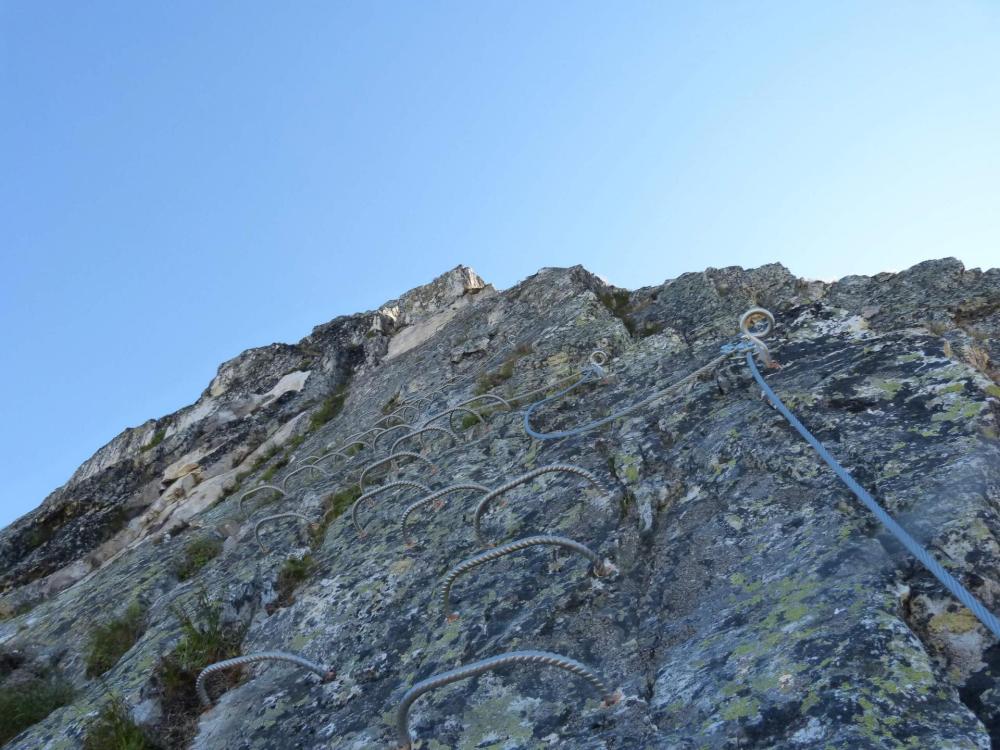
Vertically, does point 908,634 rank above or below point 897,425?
below

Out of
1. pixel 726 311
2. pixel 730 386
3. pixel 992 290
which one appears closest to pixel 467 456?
pixel 730 386

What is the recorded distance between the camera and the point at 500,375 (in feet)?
31.1

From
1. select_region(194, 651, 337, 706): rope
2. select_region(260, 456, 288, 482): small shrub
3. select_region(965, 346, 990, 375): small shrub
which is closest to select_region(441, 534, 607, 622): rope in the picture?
select_region(194, 651, 337, 706): rope

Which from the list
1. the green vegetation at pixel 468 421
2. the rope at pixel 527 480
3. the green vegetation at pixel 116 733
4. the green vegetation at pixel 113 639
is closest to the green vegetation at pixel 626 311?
the green vegetation at pixel 468 421

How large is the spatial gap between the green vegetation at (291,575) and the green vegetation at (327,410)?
831 centimetres

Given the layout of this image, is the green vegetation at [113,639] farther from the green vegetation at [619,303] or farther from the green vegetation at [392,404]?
the green vegetation at [619,303]

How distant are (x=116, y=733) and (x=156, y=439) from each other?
14069 mm

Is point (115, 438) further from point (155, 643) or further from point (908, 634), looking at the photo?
point (908, 634)

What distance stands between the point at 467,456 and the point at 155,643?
3152 millimetres

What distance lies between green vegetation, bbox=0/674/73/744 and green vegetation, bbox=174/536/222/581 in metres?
1.77

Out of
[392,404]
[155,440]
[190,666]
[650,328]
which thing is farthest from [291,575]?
[155,440]

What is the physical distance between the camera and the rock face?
105 inches

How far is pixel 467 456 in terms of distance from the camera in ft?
23.4

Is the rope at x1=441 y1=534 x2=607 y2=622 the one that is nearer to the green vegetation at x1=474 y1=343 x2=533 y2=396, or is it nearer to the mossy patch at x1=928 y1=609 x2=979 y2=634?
the mossy patch at x1=928 y1=609 x2=979 y2=634
